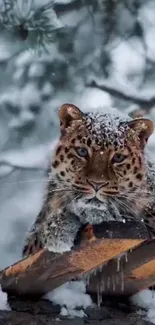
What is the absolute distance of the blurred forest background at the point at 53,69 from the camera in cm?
265

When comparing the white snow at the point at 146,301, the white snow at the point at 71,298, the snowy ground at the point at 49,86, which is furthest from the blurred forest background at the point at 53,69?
the white snow at the point at 146,301

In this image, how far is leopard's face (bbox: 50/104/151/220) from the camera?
2174 millimetres

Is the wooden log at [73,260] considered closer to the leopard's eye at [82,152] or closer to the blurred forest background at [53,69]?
the leopard's eye at [82,152]

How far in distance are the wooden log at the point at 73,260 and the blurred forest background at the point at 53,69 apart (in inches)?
14.8

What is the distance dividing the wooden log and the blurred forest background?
38cm

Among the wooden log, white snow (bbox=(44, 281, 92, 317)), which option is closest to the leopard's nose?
the wooden log

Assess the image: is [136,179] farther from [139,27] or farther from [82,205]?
[139,27]

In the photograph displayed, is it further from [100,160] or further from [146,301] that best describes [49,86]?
[146,301]

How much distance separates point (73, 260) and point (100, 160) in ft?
0.87

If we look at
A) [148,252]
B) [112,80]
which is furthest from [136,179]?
[112,80]

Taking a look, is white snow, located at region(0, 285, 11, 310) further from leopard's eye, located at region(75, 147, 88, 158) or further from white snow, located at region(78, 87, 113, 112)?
white snow, located at region(78, 87, 113, 112)

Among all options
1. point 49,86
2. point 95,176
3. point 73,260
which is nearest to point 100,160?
point 95,176

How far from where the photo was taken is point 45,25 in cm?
267

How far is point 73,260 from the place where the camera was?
2.12 meters
